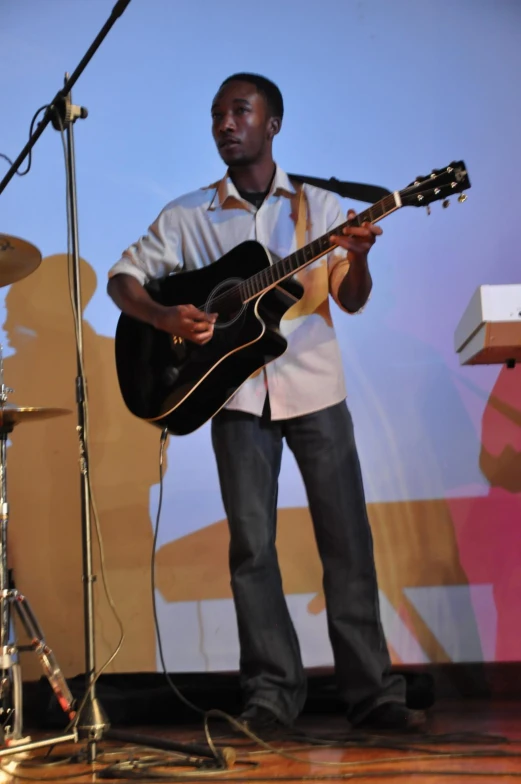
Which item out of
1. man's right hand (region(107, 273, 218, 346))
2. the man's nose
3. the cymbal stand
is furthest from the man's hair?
the cymbal stand

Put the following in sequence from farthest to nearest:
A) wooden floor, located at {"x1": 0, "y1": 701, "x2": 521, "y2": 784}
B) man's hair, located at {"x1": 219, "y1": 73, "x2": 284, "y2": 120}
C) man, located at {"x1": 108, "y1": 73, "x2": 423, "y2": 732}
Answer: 1. man's hair, located at {"x1": 219, "y1": 73, "x2": 284, "y2": 120}
2. man, located at {"x1": 108, "y1": 73, "x2": 423, "y2": 732}
3. wooden floor, located at {"x1": 0, "y1": 701, "x2": 521, "y2": 784}

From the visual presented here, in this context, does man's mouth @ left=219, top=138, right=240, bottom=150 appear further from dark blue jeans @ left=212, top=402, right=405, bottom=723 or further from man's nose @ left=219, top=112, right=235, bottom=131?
dark blue jeans @ left=212, top=402, right=405, bottom=723

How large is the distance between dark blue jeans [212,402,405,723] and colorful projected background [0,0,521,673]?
30 cm

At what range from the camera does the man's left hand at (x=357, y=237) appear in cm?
210

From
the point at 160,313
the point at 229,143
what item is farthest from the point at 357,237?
the point at 229,143

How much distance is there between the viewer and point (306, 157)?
2.80 metres

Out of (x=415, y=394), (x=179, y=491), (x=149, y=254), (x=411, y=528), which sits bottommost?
(x=411, y=528)

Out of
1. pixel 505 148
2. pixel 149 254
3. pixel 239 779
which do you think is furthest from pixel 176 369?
pixel 505 148

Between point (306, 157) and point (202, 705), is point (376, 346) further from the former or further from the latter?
point (202, 705)

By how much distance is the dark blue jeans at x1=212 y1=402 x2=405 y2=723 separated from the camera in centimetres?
230

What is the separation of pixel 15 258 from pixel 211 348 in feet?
2.17

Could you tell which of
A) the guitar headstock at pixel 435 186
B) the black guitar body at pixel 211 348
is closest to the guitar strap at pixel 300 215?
the black guitar body at pixel 211 348

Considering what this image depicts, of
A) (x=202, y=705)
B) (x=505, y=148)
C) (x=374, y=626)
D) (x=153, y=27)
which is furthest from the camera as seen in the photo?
(x=153, y=27)

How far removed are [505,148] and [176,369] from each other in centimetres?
132
